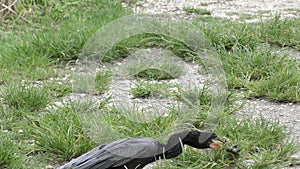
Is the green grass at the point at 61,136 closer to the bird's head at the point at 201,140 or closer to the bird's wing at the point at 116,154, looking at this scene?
the bird's wing at the point at 116,154

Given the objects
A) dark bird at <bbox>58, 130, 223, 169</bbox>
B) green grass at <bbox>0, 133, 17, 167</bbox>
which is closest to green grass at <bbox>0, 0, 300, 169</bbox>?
green grass at <bbox>0, 133, 17, 167</bbox>

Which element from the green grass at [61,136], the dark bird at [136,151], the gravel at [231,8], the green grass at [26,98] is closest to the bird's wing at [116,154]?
the dark bird at [136,151]

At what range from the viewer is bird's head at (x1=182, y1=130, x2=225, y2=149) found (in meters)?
3.48

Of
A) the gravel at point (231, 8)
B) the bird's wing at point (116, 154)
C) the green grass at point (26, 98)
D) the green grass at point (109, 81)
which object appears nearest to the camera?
the bird's wing at point (116, 154)

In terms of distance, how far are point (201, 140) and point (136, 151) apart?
400 millimetres

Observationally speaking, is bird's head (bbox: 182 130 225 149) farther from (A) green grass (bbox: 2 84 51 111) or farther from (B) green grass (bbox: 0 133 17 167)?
(A) green grass (bbox: 2 84 51 111)

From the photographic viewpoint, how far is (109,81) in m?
5.00

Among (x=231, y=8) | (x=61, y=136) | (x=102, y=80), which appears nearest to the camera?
(x=61, y=136)

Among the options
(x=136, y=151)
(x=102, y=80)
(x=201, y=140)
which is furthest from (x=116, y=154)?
(x=102, y=80)

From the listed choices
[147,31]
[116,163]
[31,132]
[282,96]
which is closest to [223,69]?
[282,96]

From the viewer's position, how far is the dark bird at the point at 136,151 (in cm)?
324

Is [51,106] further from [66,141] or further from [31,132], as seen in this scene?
[66,141]

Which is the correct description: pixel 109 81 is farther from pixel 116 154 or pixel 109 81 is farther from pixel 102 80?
pixel 116 154

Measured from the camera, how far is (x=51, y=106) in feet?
14.9
